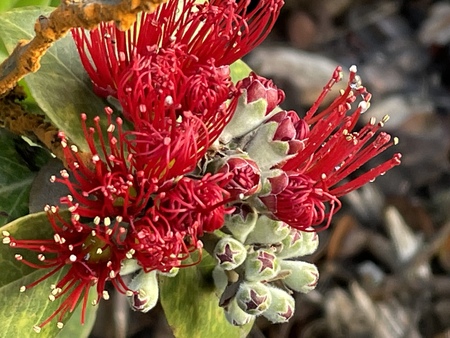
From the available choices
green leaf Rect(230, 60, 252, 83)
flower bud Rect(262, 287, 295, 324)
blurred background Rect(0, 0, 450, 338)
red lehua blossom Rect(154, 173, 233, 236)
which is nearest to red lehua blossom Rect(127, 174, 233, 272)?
red lehua blossom Rect(154, 173, 233, 236)

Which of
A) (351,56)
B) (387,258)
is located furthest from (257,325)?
(351,56)

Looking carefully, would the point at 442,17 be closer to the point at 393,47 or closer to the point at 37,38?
the point at 393,47

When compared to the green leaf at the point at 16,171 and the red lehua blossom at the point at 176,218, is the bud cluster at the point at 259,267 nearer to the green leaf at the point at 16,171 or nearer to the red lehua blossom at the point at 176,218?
the red lehua blossom at the point at 176,218

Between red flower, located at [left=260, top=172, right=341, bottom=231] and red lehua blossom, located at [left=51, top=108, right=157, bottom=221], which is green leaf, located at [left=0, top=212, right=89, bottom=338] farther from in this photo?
red flower, located at [left=260, top=172, right=341, bottom=231]

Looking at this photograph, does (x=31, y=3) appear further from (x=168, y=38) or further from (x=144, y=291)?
(x=144, y=291)

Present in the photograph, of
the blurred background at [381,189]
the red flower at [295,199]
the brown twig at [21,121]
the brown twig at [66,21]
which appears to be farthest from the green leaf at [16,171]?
the blurred background at [381,189]

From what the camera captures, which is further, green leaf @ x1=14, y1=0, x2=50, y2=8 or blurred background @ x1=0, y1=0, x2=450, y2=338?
blurred background @ x1=0, y1=0, x2=450, y2=338

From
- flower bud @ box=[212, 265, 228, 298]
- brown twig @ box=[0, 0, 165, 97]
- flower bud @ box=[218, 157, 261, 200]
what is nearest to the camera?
brown twig @ box=[0, 0, 165, 97]
